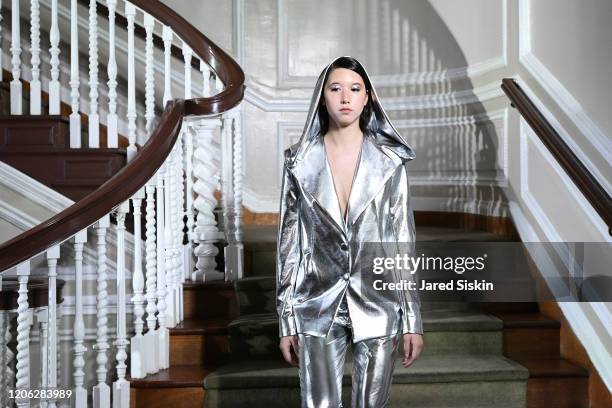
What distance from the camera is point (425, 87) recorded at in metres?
5.04

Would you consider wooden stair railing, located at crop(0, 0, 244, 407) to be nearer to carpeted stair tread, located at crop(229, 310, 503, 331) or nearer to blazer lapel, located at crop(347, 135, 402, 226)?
carpeted stair tread, located at crop(229, 310, 503, 331)

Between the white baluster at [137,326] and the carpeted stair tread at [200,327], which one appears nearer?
the white baluster at [137,326]

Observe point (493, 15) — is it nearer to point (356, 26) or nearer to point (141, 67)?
point (356, 26)

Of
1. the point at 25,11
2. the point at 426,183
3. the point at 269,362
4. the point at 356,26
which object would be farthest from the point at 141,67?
the point at 269,362

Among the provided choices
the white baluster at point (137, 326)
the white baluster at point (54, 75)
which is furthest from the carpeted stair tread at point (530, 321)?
the white baluster at point (54, 75)

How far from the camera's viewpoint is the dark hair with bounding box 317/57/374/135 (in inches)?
76.6

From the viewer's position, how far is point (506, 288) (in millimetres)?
3559

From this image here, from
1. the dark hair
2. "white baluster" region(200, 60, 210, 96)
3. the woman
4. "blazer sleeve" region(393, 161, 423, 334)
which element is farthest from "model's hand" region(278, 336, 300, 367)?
"white baluster" region(200, 60, 210, 96)

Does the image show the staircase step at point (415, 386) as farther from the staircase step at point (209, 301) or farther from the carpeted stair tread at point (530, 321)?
the staircase step at point (209, 301)

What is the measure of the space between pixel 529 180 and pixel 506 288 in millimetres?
549

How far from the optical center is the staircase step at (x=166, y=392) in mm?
2887

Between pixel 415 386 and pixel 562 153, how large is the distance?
1102 millimetres

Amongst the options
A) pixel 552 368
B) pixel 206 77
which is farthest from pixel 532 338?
pixel 206 77

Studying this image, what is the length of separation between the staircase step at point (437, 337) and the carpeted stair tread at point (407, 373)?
0.30 ft
